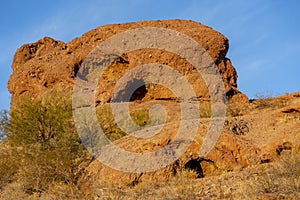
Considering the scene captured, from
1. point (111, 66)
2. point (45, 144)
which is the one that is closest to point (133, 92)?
point (111, 66)

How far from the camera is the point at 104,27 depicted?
85.6 ft

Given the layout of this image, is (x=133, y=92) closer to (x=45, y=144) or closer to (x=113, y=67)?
(x=113, y=67)

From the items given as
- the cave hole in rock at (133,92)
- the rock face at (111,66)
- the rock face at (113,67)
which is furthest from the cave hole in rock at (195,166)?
the cave hole in rock at (133,92)

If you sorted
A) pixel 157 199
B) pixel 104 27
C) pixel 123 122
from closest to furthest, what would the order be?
pixel 157 199 < pixel 123 122 < pixel 104 27

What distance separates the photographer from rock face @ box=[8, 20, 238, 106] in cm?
2294

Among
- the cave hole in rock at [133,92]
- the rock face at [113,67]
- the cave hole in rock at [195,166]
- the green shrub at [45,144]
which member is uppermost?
the rock face at [113,67]

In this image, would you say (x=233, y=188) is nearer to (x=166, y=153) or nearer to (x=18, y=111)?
(x=166, y=153)

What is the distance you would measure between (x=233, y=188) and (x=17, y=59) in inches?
902

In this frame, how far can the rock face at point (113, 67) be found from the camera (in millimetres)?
22938

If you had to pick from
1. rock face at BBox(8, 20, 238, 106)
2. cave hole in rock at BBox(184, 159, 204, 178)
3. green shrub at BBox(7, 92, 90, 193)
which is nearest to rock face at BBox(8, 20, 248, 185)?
rock face at BBox(8, 20, 238, 106)

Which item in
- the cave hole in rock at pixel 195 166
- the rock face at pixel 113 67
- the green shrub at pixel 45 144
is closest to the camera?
the cave hole in rock at pixel 195 166

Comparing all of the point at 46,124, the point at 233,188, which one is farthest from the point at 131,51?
the point at 233,188

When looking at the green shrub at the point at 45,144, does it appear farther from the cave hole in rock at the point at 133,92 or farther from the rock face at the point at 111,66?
the cave hole in rock at the point at 133,92

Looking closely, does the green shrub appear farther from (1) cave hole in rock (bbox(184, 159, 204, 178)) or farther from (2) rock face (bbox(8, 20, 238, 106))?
(2) rock face (bbox(8, 20, 238, 106))
